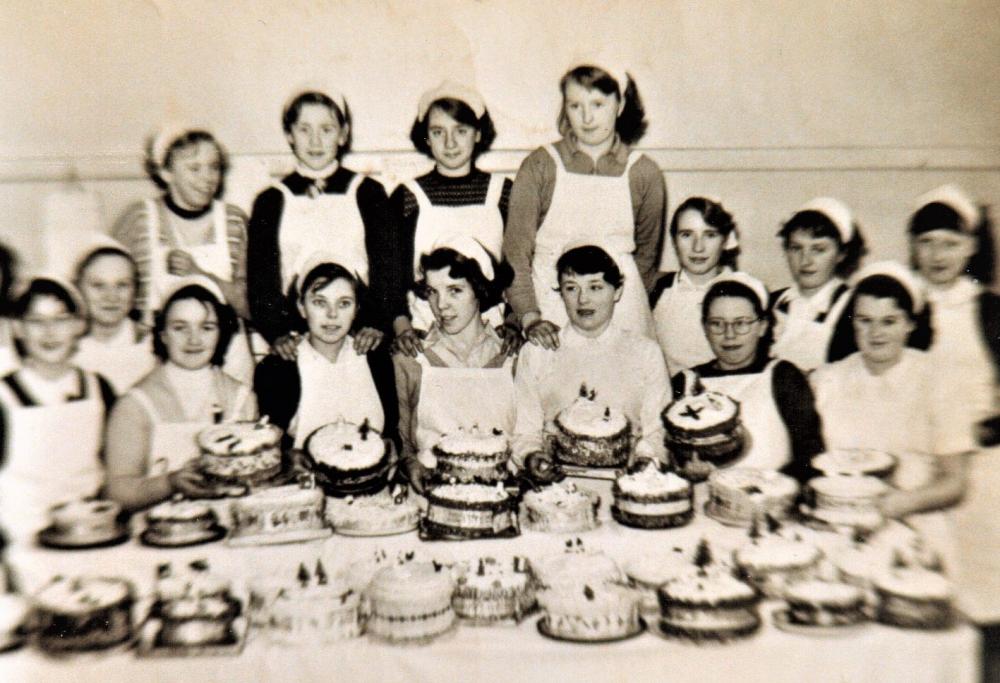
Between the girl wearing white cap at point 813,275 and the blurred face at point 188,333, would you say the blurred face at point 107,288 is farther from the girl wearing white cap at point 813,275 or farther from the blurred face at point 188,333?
the girl wearing white cap at point 813,275

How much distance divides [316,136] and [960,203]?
157cm

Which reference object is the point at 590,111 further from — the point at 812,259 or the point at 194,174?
the point at 194,174

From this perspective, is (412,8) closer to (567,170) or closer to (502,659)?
(567,170)

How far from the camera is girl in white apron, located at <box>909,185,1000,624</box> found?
1.94 meters

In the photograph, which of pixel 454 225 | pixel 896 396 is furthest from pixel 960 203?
pixel 454 225

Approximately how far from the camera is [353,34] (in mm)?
1965

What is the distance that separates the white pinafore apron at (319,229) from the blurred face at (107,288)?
37cm

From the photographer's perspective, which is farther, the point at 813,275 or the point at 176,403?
the point at 813,275

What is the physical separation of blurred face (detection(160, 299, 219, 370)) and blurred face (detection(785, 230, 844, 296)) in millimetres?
1429

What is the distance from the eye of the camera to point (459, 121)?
199cm

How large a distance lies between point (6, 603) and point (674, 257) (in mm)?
1699

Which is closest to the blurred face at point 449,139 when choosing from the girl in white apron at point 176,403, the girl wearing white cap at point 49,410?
the girl in white apron at point 176,403

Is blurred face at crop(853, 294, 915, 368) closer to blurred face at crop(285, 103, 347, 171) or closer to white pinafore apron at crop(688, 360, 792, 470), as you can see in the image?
white pinafore apron at crop(688, 360, 792, 470)

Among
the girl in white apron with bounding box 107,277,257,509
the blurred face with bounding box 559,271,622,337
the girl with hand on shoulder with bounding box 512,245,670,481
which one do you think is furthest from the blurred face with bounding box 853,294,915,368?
the girl in white apron with bounding box 107,277,257,509
